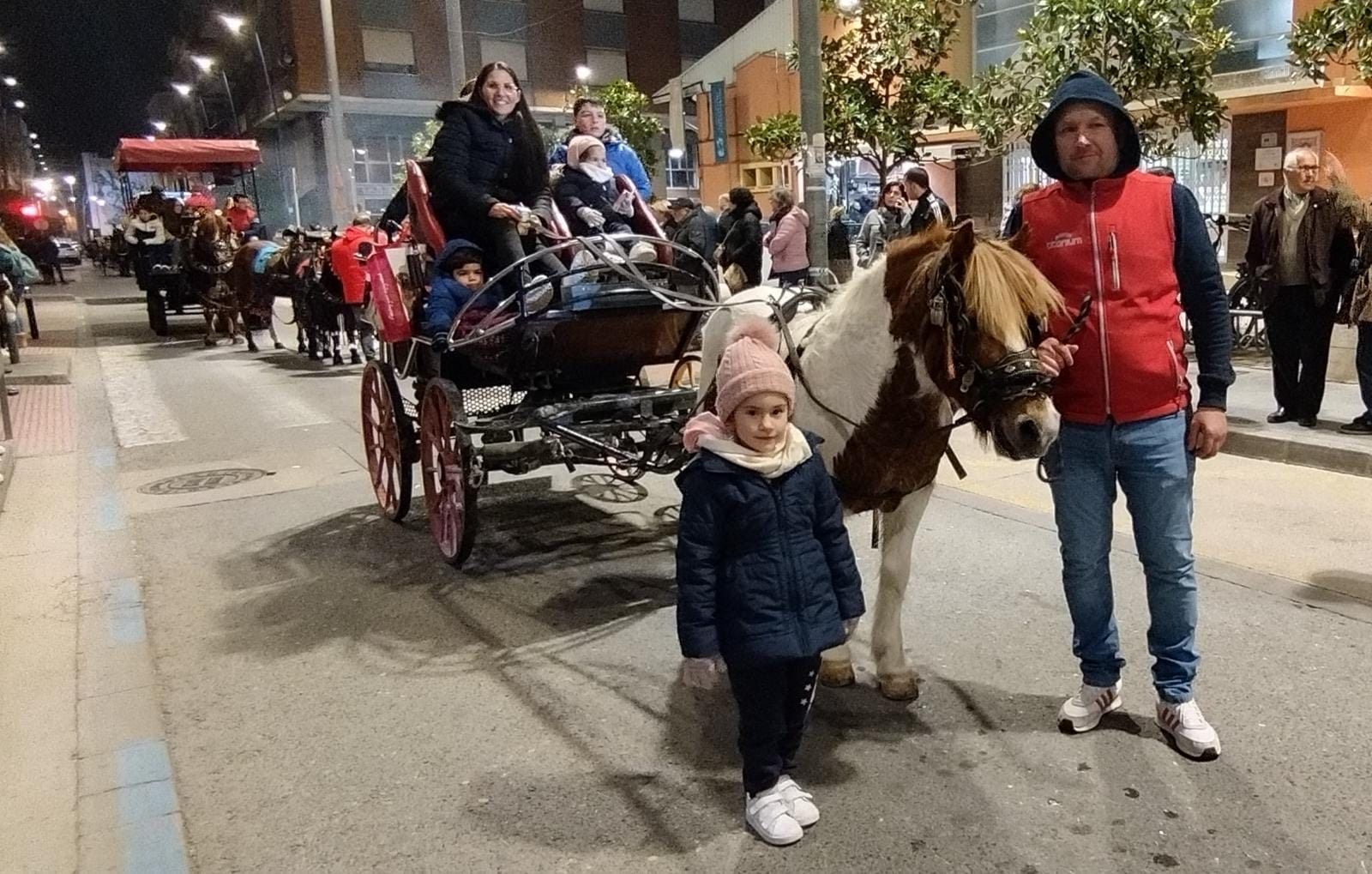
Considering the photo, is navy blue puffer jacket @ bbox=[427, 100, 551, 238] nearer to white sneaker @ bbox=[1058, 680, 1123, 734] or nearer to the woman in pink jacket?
white sneaker @ bbox=[1058, 680, 1123, 734]

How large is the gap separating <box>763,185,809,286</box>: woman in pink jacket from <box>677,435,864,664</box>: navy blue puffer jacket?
343 inches

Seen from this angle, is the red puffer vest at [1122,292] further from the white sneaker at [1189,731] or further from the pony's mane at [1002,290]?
the white sneaker at [1189,731]

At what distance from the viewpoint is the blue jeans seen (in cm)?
339

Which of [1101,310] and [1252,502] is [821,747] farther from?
[1252,502]

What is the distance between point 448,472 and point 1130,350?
354cm

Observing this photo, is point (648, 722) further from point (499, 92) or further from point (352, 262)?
point (352, 262)

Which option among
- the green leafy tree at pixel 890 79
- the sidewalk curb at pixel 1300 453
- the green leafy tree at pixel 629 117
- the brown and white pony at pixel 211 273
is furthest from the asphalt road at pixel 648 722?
the green leafy tree at pixel 629 117

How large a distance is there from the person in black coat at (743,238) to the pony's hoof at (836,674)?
8320mm

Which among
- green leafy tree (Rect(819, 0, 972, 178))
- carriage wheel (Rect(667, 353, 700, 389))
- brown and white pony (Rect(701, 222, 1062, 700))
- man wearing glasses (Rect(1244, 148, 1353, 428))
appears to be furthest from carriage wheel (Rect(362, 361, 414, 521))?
green leafy tree (Rect(819, 0, 972, 178))

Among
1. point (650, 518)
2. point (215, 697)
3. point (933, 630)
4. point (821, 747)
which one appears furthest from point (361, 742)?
point (650, 518)

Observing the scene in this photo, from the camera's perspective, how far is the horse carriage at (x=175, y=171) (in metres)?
18.6

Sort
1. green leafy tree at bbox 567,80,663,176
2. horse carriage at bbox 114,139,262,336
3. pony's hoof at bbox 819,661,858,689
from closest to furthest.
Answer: pony's hoof at bbox 819,661,858,689, horse carriage at bbox 114,139,262,336, green leafy tree at bbox 567,80,663,176

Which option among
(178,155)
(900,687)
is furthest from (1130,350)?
(178,155)

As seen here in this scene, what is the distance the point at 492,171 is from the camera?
5930 mm
